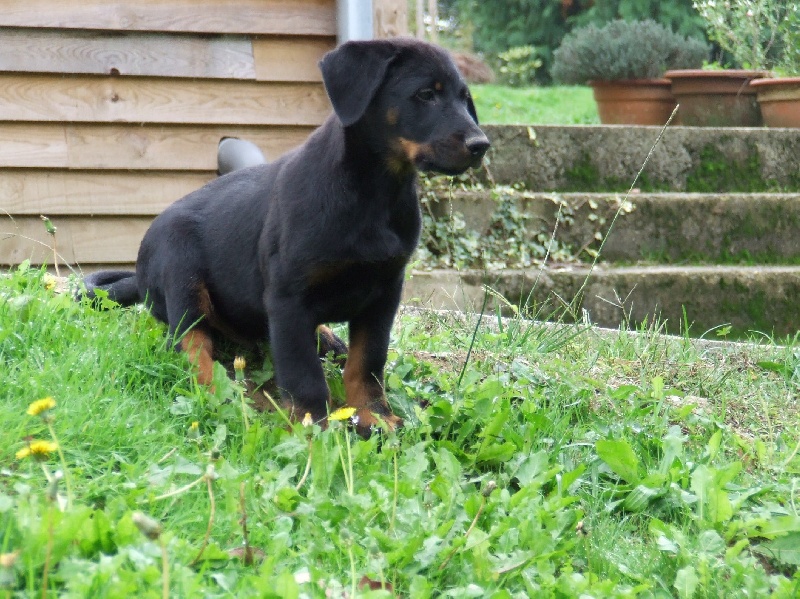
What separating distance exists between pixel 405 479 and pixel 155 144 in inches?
152

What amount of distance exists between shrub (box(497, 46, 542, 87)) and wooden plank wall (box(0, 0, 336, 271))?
39.0 ft

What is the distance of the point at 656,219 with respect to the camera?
6582mm

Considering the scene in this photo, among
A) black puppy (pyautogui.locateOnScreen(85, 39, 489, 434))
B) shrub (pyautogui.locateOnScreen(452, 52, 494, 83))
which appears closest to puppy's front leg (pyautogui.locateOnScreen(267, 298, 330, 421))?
black puppy (pyautogui.locateOnScreen(85, 39, 489, 434))

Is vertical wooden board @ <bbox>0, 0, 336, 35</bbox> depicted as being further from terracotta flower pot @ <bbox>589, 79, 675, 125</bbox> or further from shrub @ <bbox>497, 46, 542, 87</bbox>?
shrub @ <bbox>497, 46, 542, 87</bbox>

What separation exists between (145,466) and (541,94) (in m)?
12.1

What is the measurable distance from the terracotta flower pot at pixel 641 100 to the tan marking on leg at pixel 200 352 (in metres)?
6.65

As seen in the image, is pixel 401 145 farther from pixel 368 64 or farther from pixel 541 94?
pixel 541 94

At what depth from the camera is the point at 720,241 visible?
21.9 ft

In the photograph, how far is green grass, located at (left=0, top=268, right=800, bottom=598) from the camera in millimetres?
1948

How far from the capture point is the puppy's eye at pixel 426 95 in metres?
3.10

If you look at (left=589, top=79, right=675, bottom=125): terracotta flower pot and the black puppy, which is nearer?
the black puppy

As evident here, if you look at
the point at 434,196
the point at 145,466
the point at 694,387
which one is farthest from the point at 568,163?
the point at 145,466

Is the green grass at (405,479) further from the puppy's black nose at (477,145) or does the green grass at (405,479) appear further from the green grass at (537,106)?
the green grass at (537,106)

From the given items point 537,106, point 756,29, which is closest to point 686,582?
point 756,29
